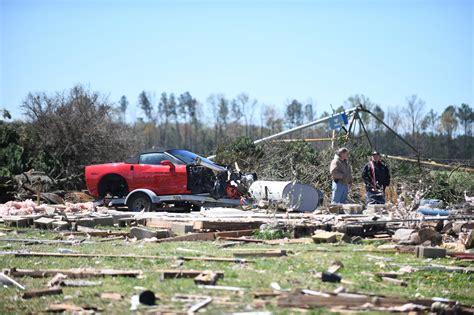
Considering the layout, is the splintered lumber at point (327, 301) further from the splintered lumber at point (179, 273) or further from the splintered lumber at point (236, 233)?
the splintered lumber at point (236, 233)

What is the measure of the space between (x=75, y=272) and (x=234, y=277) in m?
2.01

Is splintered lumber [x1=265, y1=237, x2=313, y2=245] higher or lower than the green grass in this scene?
higher

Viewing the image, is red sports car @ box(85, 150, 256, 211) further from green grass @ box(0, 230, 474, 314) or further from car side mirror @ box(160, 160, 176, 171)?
green grass @ box(0, 230, 474, 314)

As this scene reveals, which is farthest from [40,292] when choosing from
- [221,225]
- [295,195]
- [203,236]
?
[295,195]

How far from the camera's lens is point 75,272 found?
29.1 ft

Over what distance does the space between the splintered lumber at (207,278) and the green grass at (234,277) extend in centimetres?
11

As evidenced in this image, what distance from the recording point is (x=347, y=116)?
25625 millimetres

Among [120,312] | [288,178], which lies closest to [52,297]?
[120,312]

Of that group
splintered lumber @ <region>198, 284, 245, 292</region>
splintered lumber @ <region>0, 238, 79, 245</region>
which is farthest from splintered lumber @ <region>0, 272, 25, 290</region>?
splintered lumber @ <region>0, 238, 79, 245</region>

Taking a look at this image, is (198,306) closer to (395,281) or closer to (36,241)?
(395,281)

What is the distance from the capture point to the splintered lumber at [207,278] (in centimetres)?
818

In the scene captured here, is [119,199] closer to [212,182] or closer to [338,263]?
[212,182]

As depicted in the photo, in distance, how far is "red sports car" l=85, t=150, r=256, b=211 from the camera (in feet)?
64.5

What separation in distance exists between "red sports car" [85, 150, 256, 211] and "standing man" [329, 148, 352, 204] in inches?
123
